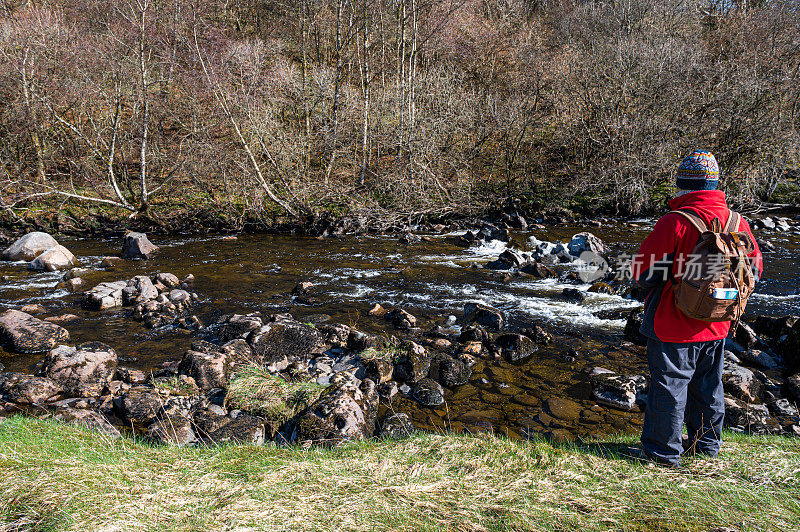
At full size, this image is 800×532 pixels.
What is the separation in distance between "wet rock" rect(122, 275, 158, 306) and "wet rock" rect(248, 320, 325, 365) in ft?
11.1

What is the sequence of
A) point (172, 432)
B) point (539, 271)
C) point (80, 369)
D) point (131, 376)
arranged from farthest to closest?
point (539, 271)
point (131, 376)
point (80, 369)
point (172, 432)

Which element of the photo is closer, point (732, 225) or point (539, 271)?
point (732, 225)

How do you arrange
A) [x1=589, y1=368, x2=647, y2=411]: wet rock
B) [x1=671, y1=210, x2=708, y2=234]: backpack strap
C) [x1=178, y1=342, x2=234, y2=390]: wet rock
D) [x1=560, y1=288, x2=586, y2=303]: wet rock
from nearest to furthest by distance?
1. [x1=671, y1=210, x2=708, y2=234]: backpack strap
2. [x1=589, y1=368, x2=647, y2=411]: wet rock
3. [x1=178, y1=342, x2=234, y2=390]: wet rock
4. [x1=560, y1=288, x2=586, y2=303]: wet rock

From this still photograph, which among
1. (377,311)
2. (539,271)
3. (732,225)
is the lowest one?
(377,311)

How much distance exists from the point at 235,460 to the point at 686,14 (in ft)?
114

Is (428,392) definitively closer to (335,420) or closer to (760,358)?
(335,420)

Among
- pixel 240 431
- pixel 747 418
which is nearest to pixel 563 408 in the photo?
pixel 747 418

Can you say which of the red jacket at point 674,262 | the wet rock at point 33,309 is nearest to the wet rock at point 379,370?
the red jacket at point 674,262

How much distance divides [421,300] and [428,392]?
13.1 ft

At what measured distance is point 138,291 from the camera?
9938 millimetres

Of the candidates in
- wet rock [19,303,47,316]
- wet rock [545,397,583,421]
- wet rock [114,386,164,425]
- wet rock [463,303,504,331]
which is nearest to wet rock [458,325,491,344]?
wet rock [463,303,504,331]

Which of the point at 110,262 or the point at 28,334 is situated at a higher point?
the point at 110,262

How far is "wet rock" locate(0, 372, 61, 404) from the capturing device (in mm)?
5902

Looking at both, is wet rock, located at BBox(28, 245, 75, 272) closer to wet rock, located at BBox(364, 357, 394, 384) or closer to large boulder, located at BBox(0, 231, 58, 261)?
large boulder, located at BBox(0, 231, 58, 261)
